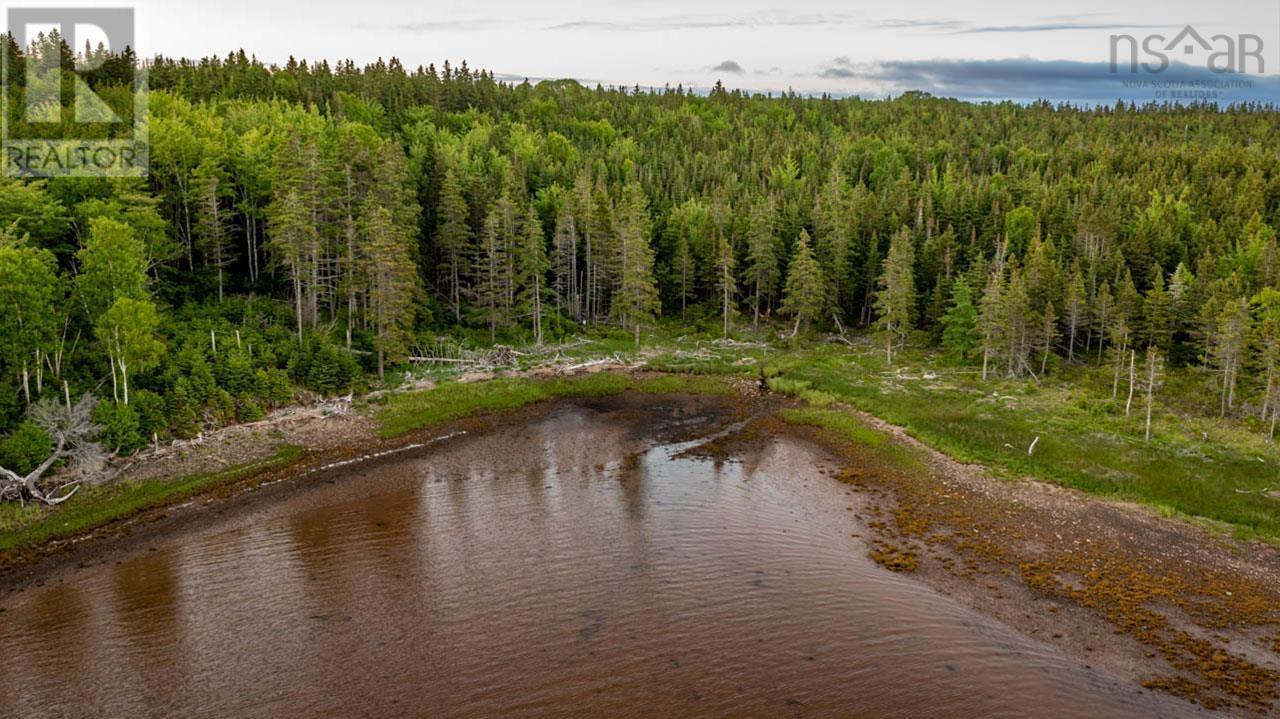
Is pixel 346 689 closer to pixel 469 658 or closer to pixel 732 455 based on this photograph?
pixel 469 658

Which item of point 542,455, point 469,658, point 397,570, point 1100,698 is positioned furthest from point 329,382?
point 1100,698

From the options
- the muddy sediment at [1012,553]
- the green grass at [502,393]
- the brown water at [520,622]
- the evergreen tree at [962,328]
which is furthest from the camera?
the evergreen tree at [962,328]

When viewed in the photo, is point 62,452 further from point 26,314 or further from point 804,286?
point 804,286

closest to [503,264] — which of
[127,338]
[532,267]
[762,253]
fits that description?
[532,267]

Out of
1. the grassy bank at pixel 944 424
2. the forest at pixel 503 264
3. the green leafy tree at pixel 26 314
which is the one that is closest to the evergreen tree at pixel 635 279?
the forest at pixel 503 264

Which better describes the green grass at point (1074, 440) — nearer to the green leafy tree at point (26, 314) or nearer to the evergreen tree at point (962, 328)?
the evergreen tree at point (962, 328)

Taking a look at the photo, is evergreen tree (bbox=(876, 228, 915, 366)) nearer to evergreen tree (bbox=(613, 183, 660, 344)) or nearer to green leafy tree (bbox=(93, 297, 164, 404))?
evergreen tree (bbox=(613, 183, 660, 344))

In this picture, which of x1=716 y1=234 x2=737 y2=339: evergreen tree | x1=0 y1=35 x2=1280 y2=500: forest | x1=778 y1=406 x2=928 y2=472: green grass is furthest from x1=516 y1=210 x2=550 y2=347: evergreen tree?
x1=778 y1=406 x2=928 y2=472: green grass
